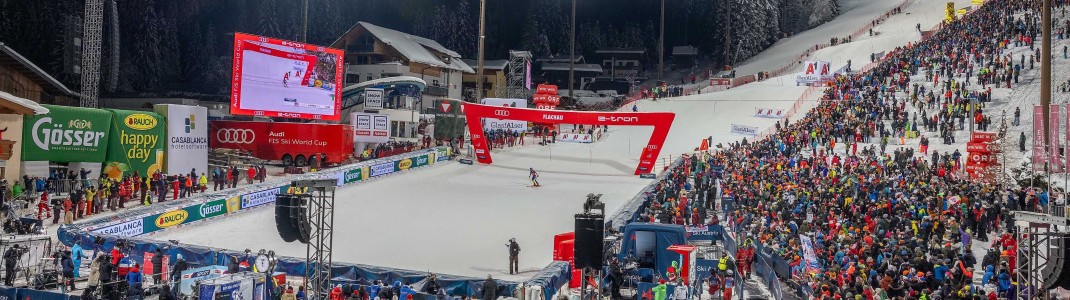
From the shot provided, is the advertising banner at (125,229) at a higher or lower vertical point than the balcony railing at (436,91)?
lower

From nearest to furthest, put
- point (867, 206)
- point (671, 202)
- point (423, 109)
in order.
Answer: point (867, 206)
point (671, 202)
point (423, 109)

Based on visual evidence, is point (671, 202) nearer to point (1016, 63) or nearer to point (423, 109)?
point (1016, 63)

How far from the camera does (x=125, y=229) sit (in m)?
24.0

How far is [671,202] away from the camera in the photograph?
89.8 feet

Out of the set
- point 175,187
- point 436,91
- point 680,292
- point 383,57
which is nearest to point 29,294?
point 680,292

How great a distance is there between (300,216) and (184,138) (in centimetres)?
2485

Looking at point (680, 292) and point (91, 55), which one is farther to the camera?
point (91, 55)

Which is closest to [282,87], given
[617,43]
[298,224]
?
[298,224]

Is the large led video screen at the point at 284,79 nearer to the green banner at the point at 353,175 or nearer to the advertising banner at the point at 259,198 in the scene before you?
the green banner at the point at 353,175

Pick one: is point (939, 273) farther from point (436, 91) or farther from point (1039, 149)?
point (436, 91)

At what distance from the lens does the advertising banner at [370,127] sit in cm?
4666

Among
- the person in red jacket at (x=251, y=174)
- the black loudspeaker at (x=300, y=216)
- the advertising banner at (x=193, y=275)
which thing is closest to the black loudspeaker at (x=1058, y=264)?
the black loudspeaker at (x=300, y=216)

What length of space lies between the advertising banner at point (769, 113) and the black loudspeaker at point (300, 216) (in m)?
44.5

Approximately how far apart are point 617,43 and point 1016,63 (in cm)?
5976
